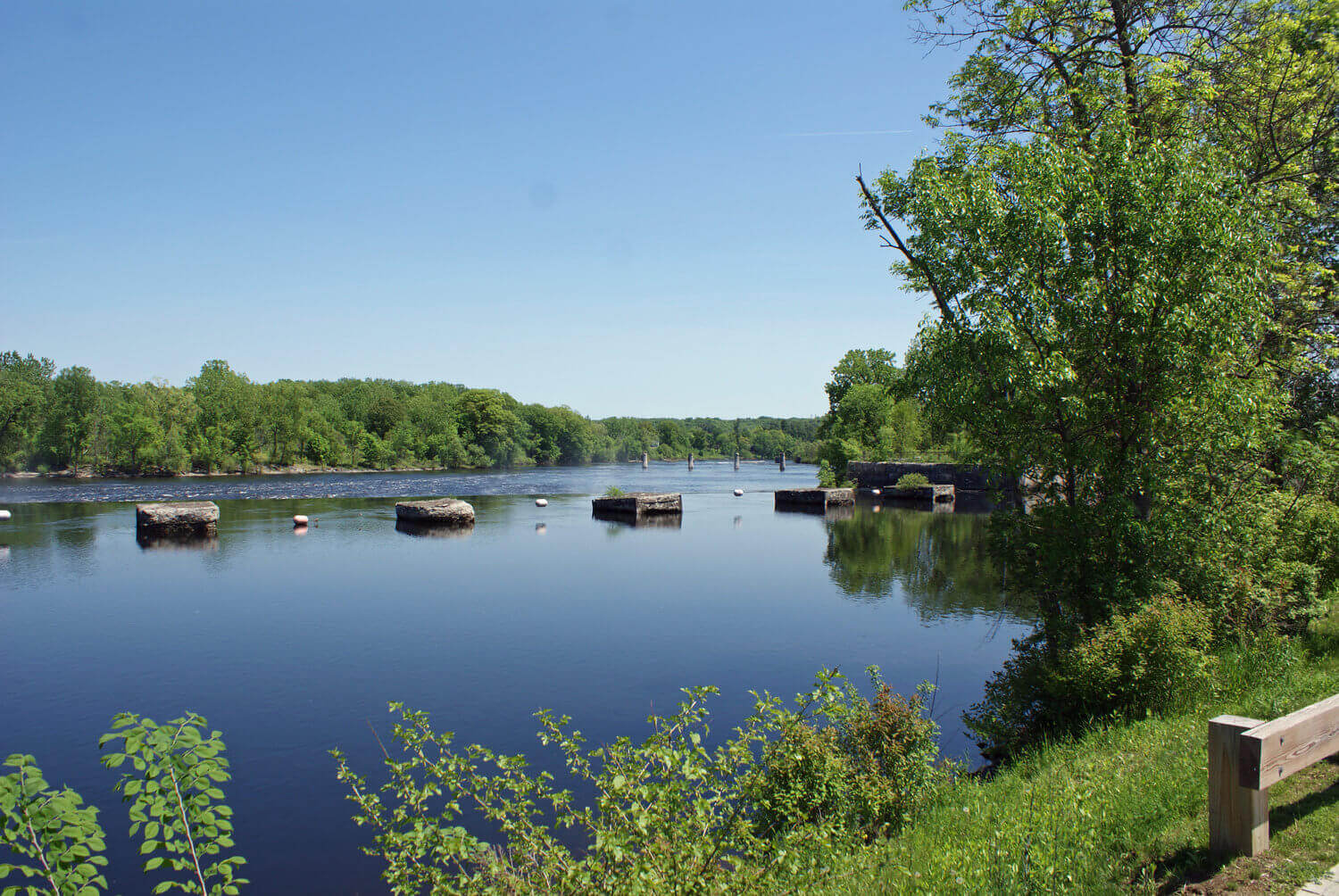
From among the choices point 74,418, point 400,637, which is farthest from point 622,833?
point 74,418

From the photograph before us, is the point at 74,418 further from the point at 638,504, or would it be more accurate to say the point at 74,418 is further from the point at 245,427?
the point at 638,504

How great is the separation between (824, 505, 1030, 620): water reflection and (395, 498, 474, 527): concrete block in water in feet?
60.0

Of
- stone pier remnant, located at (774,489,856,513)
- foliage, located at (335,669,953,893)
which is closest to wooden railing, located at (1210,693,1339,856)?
foliage, located at (335,669,953,893)

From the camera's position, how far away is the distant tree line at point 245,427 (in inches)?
3287

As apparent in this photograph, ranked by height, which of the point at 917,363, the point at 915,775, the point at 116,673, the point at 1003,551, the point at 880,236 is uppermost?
the point at 880,236

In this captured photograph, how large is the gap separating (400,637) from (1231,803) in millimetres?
15278

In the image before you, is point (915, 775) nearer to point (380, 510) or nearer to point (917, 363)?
point (917, 363)

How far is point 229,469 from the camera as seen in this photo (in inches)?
3563

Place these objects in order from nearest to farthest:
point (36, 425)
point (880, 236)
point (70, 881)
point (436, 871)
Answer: point (70, 881)
point (436, 871)
point (880, 236)
point (36, 425)

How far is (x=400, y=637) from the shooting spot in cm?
1673

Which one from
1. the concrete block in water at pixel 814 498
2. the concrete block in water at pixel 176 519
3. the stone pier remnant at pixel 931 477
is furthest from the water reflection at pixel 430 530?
the stone pier remnant at pixel 931 477

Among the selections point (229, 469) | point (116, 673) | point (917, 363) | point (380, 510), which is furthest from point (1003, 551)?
point (229, 469)

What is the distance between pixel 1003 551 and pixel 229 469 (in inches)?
3832

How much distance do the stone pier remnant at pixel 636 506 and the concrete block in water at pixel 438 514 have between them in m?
8.69
